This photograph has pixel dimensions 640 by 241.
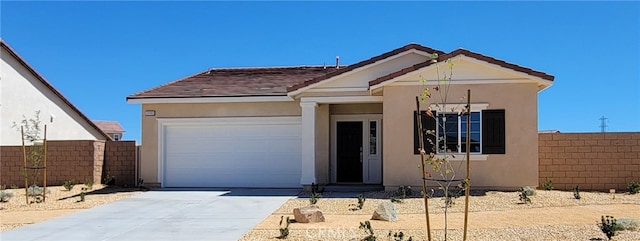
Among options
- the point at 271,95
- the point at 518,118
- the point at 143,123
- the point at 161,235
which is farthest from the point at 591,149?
the point at 143,123

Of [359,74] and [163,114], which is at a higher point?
[359,74]

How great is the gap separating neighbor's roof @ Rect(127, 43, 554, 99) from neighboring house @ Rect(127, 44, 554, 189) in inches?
1.5

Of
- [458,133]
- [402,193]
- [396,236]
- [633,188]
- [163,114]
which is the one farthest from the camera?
[163,114]

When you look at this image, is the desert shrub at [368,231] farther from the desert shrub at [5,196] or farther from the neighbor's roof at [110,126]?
the neighbor's roof at [110,126]

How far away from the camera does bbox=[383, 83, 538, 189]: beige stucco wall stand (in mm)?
14539

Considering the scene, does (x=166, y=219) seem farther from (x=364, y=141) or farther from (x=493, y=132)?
(x=493, y=132)

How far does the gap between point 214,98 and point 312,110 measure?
3.20 m

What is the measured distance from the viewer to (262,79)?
1942cm

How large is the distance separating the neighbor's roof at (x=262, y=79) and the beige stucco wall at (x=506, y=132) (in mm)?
625

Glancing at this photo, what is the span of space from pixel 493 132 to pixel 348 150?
15.9 ft

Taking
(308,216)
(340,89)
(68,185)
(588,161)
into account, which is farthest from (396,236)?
(68,185)

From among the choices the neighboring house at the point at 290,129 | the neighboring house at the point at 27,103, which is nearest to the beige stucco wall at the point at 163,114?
the neighboring house at the point at 290,129

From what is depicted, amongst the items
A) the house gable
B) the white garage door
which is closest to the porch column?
the house gable

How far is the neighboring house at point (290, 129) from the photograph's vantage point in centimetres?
1488
